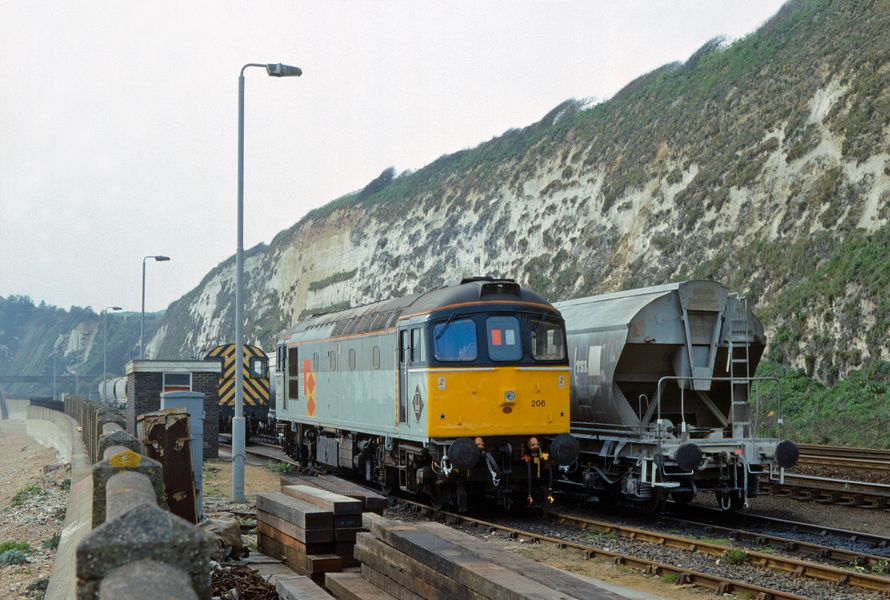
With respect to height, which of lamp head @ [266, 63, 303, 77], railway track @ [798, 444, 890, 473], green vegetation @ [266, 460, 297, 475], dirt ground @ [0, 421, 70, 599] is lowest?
dirt ground @ [0, 421, 70, 599]

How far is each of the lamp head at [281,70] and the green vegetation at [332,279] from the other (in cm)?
5643

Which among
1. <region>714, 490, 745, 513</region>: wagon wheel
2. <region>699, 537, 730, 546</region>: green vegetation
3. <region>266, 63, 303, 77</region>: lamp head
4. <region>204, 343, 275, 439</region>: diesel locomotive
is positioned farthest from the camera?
<region>204, 343, 275, 439</region>: diesel locomotive

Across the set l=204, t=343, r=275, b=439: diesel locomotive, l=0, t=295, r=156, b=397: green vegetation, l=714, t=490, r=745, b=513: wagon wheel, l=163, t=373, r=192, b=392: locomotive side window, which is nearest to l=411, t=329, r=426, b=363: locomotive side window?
l=714, t=490, r=745, b=513: wagon wheel

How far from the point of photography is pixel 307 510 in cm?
1023

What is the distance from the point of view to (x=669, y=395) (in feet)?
58.1

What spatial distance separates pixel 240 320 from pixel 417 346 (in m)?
5.17

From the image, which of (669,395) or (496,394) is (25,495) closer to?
(496,394)

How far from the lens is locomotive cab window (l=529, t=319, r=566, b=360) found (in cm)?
1667

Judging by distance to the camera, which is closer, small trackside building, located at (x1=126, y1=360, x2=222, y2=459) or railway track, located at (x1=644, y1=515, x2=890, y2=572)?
railway track, located at (x1=644, y1=515, x2=890, y2=572)

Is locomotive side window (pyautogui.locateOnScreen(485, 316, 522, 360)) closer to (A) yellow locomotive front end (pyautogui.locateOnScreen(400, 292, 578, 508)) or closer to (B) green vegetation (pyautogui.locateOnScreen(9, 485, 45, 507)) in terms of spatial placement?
(A) yellow locomotive front end (pyautogui.locateOnScreen(400, 292, 578, 508))

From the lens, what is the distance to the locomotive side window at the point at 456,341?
16.2 metres

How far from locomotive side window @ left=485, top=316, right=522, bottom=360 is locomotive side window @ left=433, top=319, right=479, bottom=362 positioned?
0.26 meters

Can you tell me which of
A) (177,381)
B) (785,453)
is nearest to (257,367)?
(177,381)

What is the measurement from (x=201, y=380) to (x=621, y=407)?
17.3 metres
